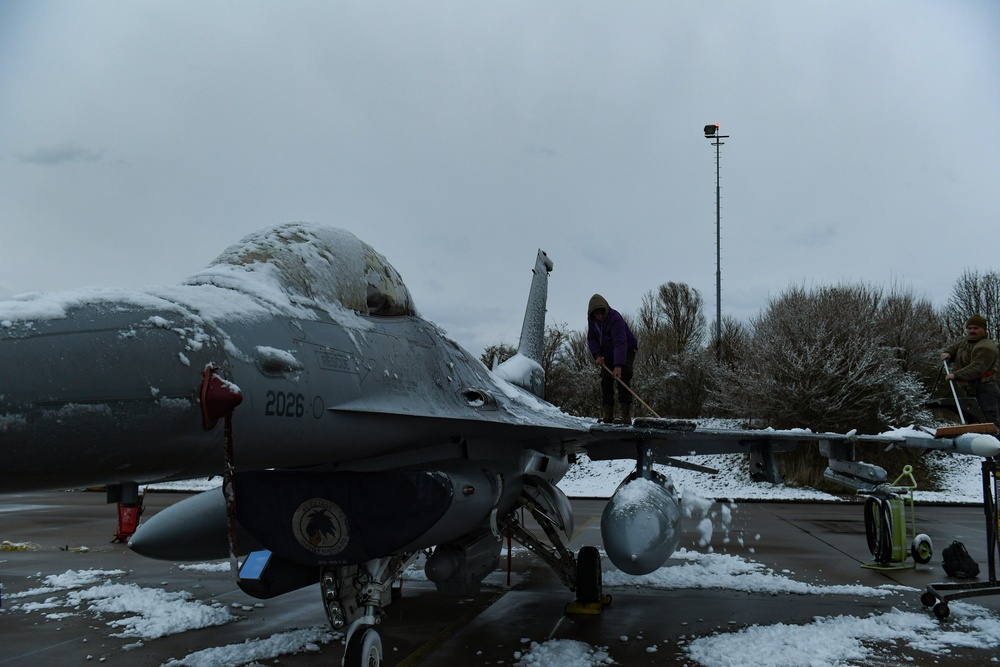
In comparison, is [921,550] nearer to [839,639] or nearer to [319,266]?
[839,639]

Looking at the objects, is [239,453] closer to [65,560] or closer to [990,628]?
[990,628]

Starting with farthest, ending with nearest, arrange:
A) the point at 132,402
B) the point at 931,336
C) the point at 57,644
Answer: the point at 931,336 → the point at 57,644 → the point at 132,402

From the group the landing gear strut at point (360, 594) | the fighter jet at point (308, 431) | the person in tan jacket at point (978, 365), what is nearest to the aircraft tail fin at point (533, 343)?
the fighter jet at point (308, 431)

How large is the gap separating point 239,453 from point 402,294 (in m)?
1.80

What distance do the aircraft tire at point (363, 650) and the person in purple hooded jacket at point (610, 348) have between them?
167 inches

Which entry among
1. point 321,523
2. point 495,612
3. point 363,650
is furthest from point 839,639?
point 321,523

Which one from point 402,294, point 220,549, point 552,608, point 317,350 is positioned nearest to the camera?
point 317,350

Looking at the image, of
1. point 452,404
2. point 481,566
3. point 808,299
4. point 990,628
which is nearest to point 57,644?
point 481,566

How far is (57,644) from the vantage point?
227 inches

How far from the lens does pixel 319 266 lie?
397cm

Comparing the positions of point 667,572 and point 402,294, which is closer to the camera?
point 402,294

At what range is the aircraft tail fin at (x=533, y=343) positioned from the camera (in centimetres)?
855

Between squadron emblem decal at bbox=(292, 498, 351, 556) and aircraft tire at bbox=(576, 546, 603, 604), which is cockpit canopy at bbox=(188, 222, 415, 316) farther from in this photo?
aircraft tire at bbox=(576, 546, 603, 604)

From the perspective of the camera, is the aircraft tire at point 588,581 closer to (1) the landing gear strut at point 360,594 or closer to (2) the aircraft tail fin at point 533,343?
(2) the aircraft tail fin at point 533,343
